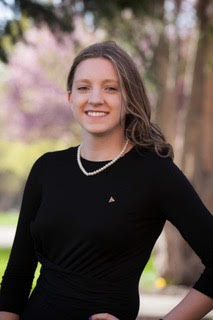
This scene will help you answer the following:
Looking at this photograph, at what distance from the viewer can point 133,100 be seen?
298 cm

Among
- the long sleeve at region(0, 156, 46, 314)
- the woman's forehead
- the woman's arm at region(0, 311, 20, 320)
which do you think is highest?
the woman's forehead

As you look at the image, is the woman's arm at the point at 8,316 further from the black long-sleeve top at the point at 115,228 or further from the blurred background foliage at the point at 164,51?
the blurred background foliage at the point at 164,51

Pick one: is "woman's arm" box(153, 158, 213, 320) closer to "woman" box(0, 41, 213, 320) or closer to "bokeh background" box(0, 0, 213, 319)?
"woman" box(0, 41, 213, 320)

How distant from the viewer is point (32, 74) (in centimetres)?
3002

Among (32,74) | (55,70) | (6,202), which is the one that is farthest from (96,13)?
(6,202)

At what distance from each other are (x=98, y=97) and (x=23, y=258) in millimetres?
736

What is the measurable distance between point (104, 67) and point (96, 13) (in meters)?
6.62

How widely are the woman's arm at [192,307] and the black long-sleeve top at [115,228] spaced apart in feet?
0.08

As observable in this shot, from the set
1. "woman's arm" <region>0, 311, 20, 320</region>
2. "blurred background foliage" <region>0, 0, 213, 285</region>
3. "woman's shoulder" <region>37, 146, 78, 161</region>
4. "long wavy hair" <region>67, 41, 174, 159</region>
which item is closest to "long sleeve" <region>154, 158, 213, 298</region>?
"long wavy hair" <region>67, 41, 174, 159</region>

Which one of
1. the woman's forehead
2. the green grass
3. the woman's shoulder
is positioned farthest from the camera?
the green grass

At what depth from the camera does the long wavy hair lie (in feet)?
9.60

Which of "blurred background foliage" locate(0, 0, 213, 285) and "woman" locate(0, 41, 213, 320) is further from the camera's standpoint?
"blurred background foliage" locate(0, 0, 213, 285)

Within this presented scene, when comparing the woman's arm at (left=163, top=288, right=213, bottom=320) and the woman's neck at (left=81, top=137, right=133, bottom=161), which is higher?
the woman's neck at (left=81, top=137, right=133, bottom=161)

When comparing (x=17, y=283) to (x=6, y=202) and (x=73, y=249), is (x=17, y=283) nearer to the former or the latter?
(x=73, y=249)
